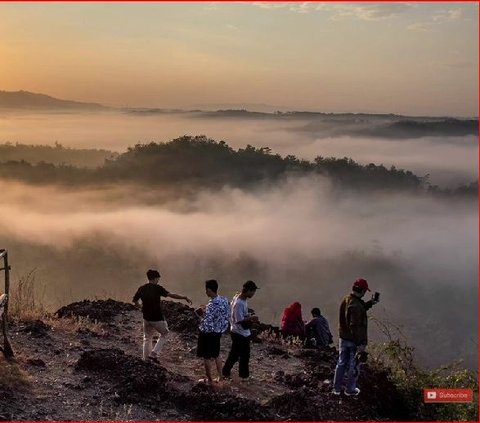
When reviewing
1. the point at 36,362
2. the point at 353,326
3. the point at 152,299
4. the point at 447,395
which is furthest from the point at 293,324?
the point at 36,362

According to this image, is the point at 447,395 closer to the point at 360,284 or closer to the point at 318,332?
the point at 360,284

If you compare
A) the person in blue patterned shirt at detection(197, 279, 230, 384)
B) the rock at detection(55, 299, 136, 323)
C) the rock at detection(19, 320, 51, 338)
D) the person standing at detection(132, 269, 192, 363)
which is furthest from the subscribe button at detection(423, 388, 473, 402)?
the rock at detection(55, 299, 136, 323)

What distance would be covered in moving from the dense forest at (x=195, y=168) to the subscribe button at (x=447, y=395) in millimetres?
126645

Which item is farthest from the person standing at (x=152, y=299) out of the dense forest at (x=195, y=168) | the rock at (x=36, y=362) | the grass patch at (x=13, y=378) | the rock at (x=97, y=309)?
the dense forest at (x=195, y=168)

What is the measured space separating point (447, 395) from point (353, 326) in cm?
310

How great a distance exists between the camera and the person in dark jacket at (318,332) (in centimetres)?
1309

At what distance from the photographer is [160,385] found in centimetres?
882

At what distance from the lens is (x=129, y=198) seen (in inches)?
6629

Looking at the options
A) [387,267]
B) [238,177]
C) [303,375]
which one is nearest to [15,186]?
[238,177]

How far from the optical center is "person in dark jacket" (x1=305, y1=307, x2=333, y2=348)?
1309 centimetres

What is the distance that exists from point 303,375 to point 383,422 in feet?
7.43

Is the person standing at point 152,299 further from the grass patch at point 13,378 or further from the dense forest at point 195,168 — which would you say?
the dense forest at point 195,168

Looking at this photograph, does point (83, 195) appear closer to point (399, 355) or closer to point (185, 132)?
point (185, 132)

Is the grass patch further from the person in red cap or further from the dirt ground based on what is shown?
the person in red cap
